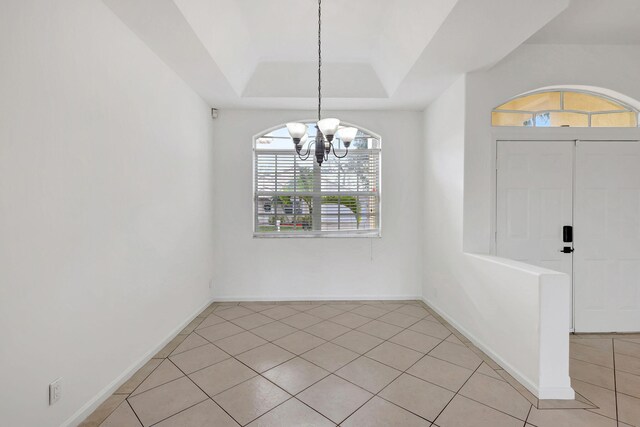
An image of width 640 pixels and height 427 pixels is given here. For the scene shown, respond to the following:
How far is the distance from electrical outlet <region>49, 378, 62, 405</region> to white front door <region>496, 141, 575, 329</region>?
12.0 feet

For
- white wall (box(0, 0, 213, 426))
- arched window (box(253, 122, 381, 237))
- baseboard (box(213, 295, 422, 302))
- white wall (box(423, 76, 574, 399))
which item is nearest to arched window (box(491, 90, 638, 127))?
white wall (box(423, 76, 574, 399))

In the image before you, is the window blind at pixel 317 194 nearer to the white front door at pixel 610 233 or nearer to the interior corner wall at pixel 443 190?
the interior corner wall at pixel 443 190

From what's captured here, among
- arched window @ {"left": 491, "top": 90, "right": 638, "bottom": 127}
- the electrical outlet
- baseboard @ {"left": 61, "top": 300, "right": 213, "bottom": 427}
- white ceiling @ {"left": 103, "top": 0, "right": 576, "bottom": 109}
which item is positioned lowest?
baseboard @ {"left": 61, "top": 300, "right": 213, "bottom": 427}

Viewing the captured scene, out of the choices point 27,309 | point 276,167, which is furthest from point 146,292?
point 276,167

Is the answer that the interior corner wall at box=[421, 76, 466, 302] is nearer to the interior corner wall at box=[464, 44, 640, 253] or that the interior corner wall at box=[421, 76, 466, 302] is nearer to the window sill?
the interior corner wall at box=[464, 44, 640, 253]

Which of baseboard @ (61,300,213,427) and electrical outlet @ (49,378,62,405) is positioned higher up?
electrical outlet @ (49,378,62,405)

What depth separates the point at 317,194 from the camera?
4348 mm

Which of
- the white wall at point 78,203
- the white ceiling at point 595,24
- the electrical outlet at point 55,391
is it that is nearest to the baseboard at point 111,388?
the white wall at point 78,203

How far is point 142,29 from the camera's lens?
227cm

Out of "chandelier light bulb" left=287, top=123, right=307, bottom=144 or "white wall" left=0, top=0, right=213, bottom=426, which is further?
"chandelier light bulb" left=287, top=123, right=307, bottom=144

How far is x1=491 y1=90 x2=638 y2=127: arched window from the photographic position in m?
3.13

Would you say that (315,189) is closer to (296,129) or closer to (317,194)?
(317,194)

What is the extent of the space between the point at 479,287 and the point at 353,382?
1.49 m

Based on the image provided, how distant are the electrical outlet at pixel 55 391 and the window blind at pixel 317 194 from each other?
277 cm
